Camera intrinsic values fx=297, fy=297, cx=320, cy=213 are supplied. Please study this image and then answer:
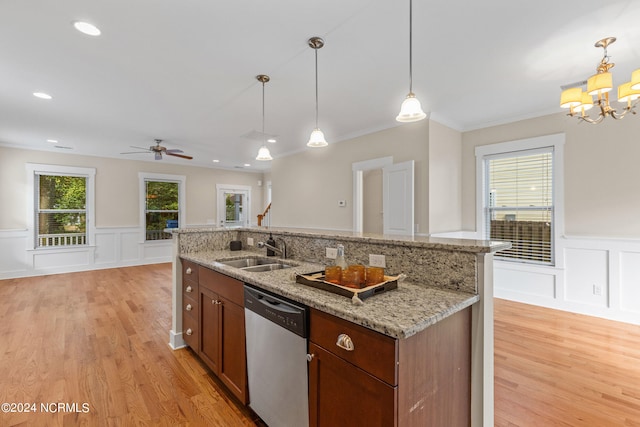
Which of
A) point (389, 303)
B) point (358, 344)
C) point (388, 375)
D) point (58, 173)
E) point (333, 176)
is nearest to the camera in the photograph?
point (388, 375)

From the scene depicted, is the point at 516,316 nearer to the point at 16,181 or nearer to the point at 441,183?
the point at 441,183

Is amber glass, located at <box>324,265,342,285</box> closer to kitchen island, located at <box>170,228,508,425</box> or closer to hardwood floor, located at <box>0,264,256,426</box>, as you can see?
kitchen island, located at <box>170,228,508,425</box>

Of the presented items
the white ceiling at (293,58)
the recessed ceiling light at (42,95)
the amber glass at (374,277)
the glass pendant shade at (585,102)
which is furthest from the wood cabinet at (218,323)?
the glass pendant shade at (585,102)

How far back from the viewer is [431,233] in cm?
410

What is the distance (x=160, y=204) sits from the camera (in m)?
7.60

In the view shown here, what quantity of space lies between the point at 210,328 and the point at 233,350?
41 centimetres

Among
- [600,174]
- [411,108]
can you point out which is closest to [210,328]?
[411,108]

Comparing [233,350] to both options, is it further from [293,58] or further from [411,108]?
[293,58]

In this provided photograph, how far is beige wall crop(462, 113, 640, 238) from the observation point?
11.3ft

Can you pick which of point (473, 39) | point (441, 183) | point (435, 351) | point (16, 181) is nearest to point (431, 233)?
point (441, 183)

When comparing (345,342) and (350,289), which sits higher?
(350,289)

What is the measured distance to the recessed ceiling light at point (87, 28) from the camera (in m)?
2.14

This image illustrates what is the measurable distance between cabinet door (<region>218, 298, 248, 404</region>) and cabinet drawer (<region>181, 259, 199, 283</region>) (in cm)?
55

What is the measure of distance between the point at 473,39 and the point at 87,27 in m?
2.93
